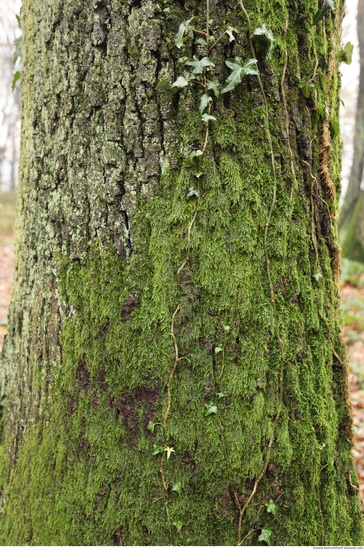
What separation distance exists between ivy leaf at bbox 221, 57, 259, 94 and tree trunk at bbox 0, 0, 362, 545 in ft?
0.16

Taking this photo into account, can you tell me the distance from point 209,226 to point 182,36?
0.70 metres

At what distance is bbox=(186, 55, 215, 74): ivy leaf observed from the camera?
4.53ft

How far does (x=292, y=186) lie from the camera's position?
152 cm

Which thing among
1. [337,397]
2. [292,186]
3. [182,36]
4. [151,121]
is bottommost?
[337,397]

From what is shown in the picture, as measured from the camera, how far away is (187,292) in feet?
4.71

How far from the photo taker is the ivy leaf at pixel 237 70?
139cm

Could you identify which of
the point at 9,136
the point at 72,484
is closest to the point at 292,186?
the point at 72,484

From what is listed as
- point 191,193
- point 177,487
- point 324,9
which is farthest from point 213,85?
point 177,487

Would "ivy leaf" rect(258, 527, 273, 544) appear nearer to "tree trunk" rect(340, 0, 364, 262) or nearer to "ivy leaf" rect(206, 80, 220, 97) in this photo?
"ivy leaf" rect(206, 80, 220, 97)

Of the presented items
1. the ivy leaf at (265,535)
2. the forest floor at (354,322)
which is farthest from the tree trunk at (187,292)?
the forest floor at (354,322)

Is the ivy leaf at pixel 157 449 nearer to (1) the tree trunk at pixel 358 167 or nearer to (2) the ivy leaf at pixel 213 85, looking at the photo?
(2) the ivy leaf at pixel 213 85

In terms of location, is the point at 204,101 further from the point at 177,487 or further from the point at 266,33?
the point at 177,487

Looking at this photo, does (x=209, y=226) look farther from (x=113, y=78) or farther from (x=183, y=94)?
(x=113, y=78)

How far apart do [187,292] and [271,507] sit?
0.86 metres
